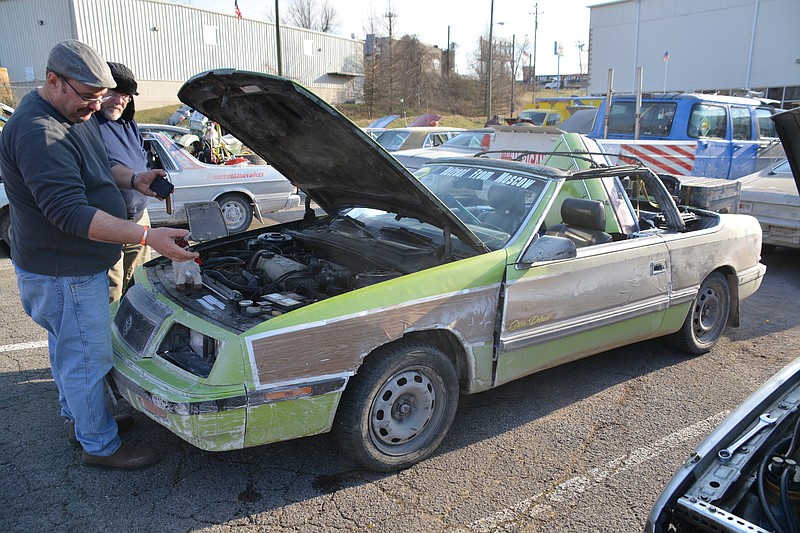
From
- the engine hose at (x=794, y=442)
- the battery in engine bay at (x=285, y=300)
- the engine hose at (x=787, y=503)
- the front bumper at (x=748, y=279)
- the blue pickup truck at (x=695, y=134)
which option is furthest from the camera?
the blue pickup truck at (x=695, y=134)

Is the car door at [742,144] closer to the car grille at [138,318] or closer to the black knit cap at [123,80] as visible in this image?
the black knit cap at [123,80]

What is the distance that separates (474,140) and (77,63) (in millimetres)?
8602

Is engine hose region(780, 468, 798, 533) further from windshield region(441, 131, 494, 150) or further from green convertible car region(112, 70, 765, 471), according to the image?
windshield region(441, 131, 494, 150)

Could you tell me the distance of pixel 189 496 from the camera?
285cm

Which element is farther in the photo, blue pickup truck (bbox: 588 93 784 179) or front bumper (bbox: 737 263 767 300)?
blue pickup truck (bbox: 588 93 784 179)

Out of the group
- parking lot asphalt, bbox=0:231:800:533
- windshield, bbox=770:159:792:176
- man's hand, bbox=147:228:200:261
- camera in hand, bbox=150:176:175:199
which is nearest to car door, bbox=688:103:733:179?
windshield, bbox=770:159:792:176

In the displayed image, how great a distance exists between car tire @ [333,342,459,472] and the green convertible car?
0.4 inches

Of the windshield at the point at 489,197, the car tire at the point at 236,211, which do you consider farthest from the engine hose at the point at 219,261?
the car tire at the point at 236,211

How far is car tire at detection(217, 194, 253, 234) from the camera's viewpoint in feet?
28.7

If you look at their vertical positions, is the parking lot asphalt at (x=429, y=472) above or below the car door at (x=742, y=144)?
below

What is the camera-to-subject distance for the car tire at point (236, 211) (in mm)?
8745

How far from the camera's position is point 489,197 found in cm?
399

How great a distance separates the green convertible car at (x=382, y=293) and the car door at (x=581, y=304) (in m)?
0.01

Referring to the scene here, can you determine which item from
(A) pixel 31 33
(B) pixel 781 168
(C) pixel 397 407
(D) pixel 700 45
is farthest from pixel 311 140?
(A) pixel 31 33
